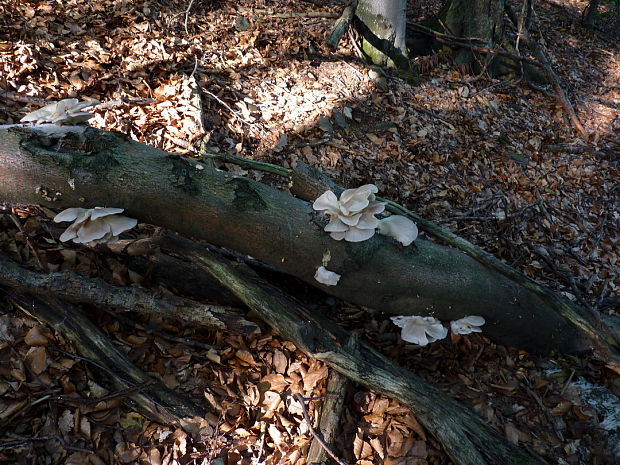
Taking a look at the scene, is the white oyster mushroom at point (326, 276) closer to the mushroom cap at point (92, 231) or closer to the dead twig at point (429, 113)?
the mushroom cap at point (92, 231)

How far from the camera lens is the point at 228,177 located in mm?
2816

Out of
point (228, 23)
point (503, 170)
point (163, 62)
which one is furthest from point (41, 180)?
point (503, 170)

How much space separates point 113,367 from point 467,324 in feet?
8.40

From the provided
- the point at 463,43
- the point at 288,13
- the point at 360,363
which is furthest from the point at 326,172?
the point at 463,43

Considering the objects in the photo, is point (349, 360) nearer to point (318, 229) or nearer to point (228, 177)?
point (318, 229)

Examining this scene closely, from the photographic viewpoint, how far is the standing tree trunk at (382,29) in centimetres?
684

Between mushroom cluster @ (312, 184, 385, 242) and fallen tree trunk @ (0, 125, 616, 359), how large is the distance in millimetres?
124

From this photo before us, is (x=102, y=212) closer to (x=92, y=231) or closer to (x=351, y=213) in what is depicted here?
(x=92, y=231)

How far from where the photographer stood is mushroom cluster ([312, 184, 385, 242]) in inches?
108

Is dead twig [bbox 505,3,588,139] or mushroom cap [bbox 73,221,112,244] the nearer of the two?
mushroom cap [bbox 73,221,112,244]

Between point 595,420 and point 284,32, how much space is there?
6378 mm

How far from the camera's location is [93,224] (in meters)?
2.62

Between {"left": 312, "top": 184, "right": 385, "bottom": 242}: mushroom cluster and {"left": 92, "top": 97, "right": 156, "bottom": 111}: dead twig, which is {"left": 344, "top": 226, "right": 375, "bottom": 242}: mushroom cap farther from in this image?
{"left": 92, "top": 97, "right": 156, "bottom": 111}: dead twig

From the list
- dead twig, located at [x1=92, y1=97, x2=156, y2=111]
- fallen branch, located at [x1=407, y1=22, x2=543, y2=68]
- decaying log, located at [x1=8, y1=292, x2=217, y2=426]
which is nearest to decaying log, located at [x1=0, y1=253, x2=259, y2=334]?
decaying log, located at [x1=8, y1=292, x2=217, y2=426]
